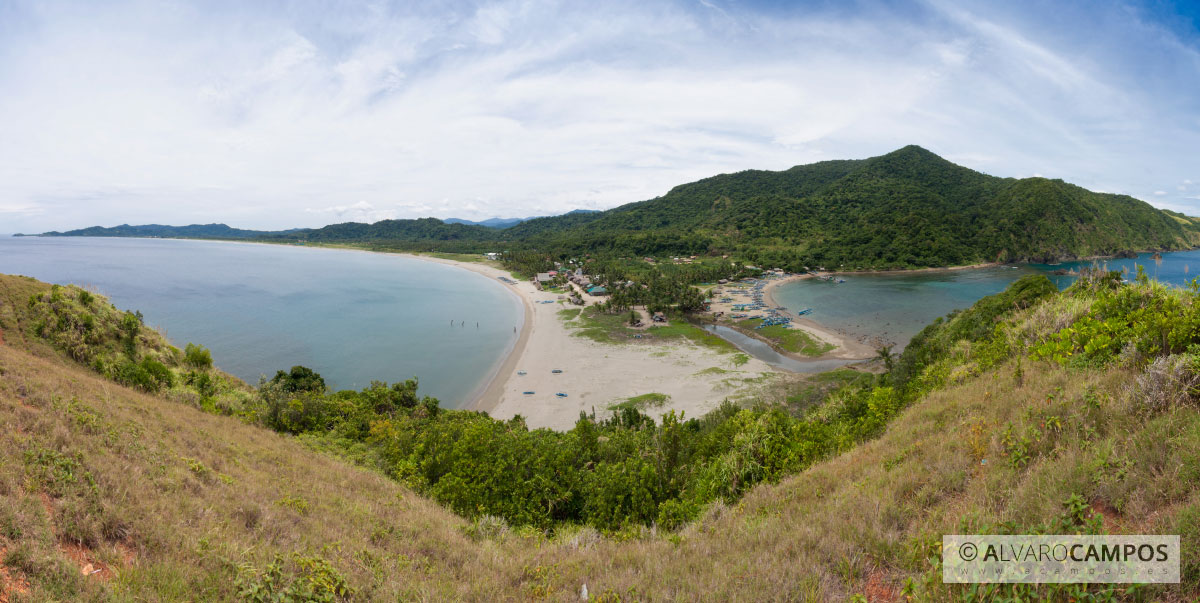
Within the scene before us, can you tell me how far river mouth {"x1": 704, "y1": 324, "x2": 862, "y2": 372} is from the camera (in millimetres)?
37153

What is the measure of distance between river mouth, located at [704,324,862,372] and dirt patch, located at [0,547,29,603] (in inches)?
1529

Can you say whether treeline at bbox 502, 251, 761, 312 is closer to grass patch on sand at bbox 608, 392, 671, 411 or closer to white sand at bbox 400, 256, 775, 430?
white sand at bbox 400, 256, 775, 430

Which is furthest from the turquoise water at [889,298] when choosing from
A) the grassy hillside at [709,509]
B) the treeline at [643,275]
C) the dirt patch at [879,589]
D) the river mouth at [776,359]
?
the dirt patch at [879,589]

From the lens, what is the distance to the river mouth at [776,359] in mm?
37153

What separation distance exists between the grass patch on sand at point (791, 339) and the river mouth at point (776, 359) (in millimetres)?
1423

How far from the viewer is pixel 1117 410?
196 inches

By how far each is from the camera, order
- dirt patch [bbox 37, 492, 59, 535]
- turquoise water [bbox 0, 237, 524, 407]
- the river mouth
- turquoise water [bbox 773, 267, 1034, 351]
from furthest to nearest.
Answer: turquoise water [bbox 773, 267, 1034, 351] → turquoise water [bbox 0, 237, 524, 407] → the river mouth → dirt patch [bbox 37, 492, 59, 535]

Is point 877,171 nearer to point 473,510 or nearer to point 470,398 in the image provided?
point 470,398

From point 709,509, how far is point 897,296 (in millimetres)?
76595

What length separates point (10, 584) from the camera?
148 inches

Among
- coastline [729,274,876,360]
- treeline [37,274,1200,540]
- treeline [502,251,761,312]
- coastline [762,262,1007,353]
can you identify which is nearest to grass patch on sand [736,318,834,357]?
coastline [729,274,876,360]

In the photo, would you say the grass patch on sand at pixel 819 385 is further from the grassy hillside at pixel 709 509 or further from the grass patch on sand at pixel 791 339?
the grassy hillside at pixel 709 509

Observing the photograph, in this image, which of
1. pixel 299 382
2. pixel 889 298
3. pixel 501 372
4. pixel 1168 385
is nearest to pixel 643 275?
pixel 889 298

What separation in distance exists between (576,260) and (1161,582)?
382 ft
